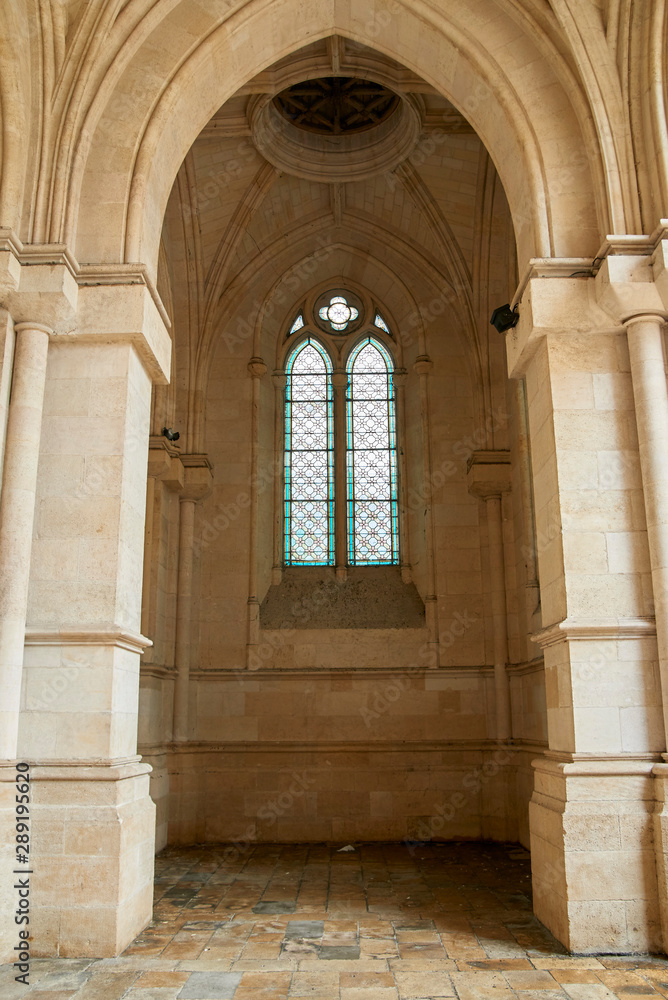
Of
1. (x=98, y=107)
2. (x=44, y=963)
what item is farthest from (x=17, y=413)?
(x=44, y=963)

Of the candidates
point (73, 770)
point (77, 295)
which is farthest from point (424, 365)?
point (73, 770)

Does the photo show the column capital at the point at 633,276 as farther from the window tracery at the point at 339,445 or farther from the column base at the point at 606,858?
the window tracery at the point at 339,445

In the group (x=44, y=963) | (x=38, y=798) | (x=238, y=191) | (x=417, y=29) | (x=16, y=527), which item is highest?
(x=238, y=191)

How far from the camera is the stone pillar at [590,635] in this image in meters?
5.60

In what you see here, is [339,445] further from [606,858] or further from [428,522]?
[606,858]

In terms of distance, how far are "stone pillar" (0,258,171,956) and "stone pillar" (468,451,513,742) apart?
573cm

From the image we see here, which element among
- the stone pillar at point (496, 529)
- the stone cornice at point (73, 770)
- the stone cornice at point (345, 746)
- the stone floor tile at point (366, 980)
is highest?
the stone pillar at point (496, 529)

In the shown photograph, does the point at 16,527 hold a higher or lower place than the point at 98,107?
lower

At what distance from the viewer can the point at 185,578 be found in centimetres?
1131

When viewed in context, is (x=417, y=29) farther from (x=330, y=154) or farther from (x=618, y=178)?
(x=330, y=154)

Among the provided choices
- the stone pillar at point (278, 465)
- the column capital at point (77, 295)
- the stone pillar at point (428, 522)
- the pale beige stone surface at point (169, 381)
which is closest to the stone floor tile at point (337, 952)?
the pale beige stone surface at point (169, 381)

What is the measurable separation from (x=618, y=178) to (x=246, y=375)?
6768mm

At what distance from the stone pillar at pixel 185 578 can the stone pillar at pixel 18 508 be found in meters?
5.25

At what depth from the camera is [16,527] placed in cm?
588
